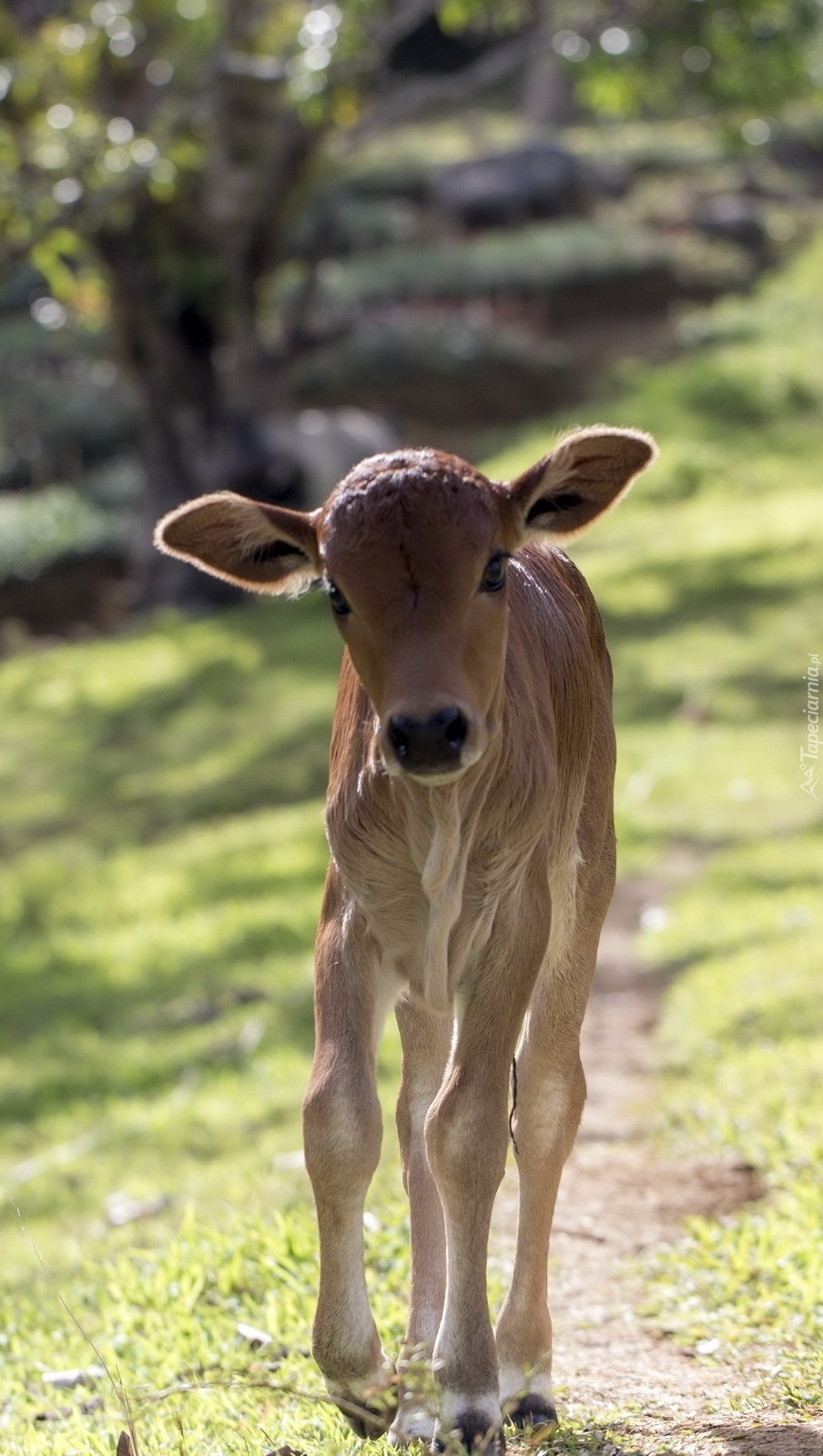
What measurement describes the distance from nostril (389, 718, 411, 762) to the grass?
1.22 meters

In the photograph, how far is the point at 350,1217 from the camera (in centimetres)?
367

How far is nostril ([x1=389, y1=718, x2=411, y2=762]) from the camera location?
11.1ft

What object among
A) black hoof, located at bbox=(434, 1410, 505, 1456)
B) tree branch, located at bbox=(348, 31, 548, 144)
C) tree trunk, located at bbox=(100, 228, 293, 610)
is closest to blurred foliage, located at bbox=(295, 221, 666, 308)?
tree trunk, located at bbox=(100, 228, 293, 610)

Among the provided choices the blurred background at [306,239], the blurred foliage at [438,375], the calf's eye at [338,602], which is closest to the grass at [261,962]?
the calf's eye at [338,602]

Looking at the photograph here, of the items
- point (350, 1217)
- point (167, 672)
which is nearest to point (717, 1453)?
point (350, 1217)

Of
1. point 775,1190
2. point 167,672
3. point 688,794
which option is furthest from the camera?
point 167,672

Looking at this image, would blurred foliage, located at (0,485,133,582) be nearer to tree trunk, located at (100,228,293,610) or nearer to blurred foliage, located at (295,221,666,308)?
tree trunk, located at (100,228,293,610)

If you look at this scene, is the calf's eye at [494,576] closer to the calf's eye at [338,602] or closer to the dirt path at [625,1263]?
the calf's eye at [338,602]

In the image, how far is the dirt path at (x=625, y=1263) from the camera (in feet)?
12.6

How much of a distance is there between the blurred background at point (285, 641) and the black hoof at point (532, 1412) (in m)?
0.10

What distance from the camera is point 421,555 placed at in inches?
142

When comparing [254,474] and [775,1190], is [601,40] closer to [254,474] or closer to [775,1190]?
[254,474]

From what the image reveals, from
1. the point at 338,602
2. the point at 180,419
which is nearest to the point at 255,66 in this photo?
the point at 180,419

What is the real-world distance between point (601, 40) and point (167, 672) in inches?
257
